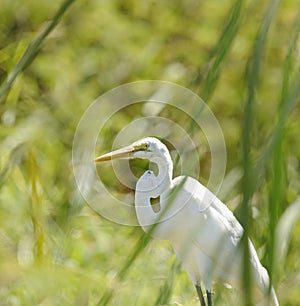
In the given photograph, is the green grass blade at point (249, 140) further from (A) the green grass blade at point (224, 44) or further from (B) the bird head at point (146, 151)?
(B) the bird head at point (146, 151)

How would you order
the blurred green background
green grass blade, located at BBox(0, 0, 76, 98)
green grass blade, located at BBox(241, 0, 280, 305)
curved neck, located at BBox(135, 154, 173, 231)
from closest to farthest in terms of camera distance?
green grass blade, located at BBox(241, 0, 280, 305), green grass blade, located at BBox(0, 0, 76, 98), curved neck, located at BBox(135, 154, 173, 231), the blurred green background

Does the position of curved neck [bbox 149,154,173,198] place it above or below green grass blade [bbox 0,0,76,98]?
below

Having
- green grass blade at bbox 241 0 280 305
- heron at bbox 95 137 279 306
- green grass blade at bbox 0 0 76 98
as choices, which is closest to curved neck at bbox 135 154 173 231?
heron at bbox 95 137 279 306

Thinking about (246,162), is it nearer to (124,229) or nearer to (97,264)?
(97,264)

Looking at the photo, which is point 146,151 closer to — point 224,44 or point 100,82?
point 224,44

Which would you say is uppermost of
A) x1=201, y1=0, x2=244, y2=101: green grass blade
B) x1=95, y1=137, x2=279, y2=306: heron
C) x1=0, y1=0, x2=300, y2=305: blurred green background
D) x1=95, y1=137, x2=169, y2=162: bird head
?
x1=201, y1=0, x2=244, y2=101: green grass blade

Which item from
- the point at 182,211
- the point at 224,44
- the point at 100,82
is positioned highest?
the point at 224,44

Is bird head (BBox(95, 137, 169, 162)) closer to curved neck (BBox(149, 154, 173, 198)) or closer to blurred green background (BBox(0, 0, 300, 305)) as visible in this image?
curved neck (BBox(149, 154, 173, 198))

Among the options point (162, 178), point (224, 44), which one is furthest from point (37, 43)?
point (162, 178)

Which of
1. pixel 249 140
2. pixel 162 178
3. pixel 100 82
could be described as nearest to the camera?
pixel 249 140

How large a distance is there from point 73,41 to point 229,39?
2.04m

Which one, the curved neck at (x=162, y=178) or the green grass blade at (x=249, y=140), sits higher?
the green grass blade at (x=249, y=140)

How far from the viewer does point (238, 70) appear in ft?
8.18

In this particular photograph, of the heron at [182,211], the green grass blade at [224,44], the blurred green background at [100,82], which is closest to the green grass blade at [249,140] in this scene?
the green grass blade at [224,44]
